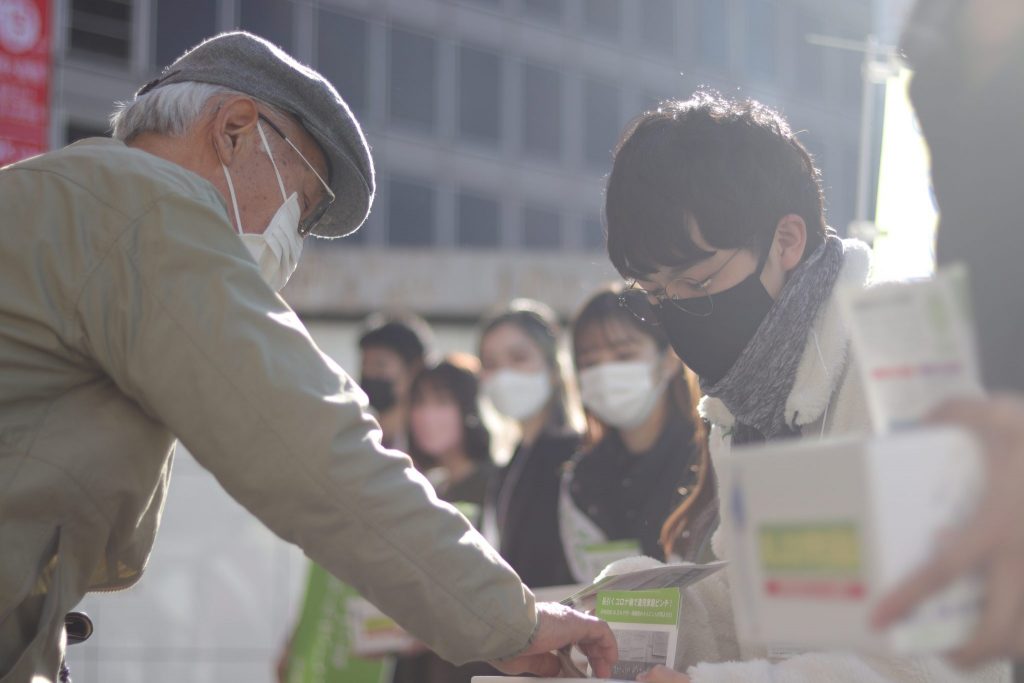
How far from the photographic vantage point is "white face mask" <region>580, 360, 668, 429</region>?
370 cm

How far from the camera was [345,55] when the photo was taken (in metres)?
18.6

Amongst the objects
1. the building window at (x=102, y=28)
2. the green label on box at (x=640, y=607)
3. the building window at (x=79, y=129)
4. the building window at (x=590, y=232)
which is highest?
the building window at (x=102, y=28)

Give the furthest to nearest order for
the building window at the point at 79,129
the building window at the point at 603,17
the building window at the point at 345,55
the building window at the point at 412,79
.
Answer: the building window at the point at 603,17 → the building window at the point at 412,79 → the building window at the point at 345,55 → the building window at the point at 79,129

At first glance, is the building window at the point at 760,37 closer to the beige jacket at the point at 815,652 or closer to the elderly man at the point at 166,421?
the beige jacket at the point at 815,652

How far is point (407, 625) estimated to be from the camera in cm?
182

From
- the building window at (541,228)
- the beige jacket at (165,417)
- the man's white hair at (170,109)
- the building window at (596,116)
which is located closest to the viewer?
the beige jacket at (165,417)

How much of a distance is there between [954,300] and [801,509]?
20 centimetres

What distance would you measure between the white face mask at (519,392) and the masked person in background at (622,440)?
0.60m

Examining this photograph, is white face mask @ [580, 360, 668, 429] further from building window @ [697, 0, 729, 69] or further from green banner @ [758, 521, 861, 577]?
building window @ [697, 0, 729, 69]

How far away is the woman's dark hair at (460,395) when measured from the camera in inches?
183

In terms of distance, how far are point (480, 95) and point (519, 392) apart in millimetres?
17250

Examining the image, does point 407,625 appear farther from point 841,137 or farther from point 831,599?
point 841,137

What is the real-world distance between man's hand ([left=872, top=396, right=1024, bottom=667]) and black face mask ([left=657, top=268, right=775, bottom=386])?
44.8 inches

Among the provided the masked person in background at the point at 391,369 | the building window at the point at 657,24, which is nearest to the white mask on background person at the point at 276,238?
the masked person in background at the point at 391,369
